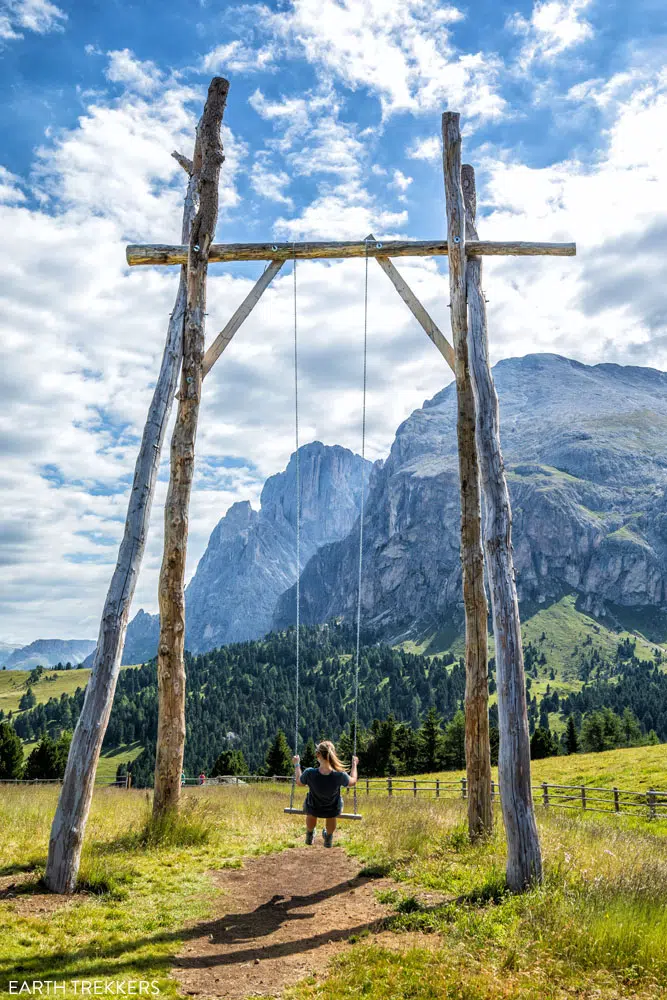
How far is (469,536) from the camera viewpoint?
1116 cm

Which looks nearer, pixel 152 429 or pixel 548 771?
pixel 152 429

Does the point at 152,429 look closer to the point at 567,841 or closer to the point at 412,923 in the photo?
the point at 412,923

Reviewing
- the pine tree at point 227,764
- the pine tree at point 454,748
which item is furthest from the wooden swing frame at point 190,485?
the pine tree at point 227,764

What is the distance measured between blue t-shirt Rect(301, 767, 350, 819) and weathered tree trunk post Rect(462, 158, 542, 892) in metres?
2.30

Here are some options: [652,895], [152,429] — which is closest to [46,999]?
[652,895]

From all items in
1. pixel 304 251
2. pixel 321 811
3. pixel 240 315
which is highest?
pixel 304 251

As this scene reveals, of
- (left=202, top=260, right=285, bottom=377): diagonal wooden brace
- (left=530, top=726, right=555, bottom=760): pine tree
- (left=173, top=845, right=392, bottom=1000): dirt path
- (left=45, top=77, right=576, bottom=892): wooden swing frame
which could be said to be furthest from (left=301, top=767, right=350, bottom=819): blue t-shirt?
(left=530, top=726, right=555, bottom=760): pine tree

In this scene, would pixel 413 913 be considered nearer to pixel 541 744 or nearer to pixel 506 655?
pixel 506 655

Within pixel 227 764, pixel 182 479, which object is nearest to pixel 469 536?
pixel 182 479

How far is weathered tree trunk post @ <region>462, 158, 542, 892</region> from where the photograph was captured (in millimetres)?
7750

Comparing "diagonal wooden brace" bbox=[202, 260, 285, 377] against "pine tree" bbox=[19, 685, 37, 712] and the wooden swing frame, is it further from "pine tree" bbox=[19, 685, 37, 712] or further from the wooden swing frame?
"pine tree" bbox=[19, 685, 37, 712]

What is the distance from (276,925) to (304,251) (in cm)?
1006

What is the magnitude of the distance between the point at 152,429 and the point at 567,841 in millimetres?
8362

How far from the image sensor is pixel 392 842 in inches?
391
